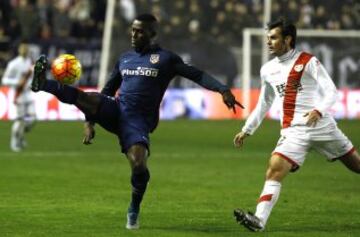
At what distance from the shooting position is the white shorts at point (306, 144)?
1099 centimetres

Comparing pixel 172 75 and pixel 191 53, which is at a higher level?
pixel 172 75

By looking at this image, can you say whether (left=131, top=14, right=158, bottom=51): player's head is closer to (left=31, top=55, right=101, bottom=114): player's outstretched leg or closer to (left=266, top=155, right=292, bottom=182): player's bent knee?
(left=31, top=55, right=101, bottom=114): player's outstretched leg

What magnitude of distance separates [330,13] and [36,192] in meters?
18.7

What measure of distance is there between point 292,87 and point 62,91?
2.44 m

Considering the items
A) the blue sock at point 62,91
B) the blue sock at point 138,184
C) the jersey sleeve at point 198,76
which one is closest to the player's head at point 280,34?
the jersey sleeve at point 198,76

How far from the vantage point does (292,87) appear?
1115cm

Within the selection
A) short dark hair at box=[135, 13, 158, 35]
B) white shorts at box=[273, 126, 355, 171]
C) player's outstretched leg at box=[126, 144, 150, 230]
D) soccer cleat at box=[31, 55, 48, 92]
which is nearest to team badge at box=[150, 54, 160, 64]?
short dark hair at box=[135, 13, 158, 35]

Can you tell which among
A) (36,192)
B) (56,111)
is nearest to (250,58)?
(56,111)

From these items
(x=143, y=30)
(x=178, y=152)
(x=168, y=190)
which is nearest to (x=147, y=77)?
(x=143, y=30)

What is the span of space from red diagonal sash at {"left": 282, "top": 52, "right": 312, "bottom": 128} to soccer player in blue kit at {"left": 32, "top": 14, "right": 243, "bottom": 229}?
83 cm

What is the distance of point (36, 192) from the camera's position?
1508 centimetres

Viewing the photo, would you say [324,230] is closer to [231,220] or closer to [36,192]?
[231,220]

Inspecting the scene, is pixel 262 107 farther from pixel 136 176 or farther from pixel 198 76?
pixel 136 176

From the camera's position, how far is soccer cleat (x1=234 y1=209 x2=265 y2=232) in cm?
1055
